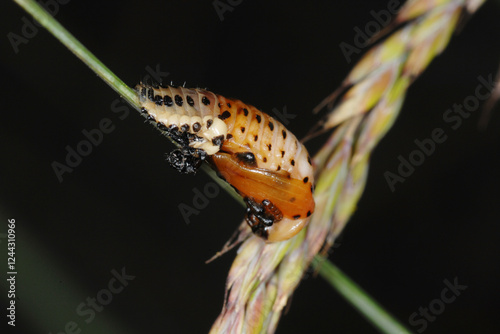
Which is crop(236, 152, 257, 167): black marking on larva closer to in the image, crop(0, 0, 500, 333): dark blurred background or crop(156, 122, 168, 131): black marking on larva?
crop(156, 122, 168, 131): black marking on larva

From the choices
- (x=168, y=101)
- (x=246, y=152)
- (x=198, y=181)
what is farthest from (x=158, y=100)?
(x=198, y=181)

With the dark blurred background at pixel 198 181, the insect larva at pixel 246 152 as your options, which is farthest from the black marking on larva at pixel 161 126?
the dark blurred background at pixel 198 181

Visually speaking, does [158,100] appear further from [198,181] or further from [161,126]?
[198,181]

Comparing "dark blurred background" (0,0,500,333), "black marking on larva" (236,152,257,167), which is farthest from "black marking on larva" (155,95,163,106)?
"dark blurred background" (0,0,500,333)

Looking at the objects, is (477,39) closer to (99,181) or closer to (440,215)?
(440,215)

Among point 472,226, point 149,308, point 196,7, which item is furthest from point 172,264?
point 472,226

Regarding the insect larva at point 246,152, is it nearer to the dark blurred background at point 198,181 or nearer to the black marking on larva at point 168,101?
the black marking on larva at point 168,101
